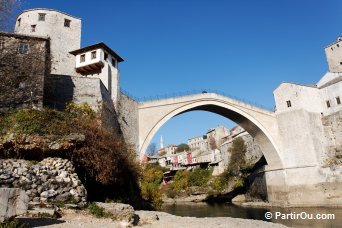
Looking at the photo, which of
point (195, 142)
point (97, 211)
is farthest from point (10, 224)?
point (195, 142)

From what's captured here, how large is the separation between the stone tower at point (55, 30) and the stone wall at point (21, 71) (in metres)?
10.1

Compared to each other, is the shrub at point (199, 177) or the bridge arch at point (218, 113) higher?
the bridge arch at point (218, 113)

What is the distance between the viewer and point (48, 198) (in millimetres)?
8938

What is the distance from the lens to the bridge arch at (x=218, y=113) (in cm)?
2286

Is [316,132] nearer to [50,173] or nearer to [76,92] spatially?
[76,92]

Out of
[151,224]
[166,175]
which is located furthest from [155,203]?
A: [166,175]

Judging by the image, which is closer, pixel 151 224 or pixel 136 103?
pixel 151 224

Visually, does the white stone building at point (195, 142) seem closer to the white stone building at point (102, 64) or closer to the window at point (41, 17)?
the window at point (41, 17)

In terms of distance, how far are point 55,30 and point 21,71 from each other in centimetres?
1322

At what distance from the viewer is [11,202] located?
5.82 meters

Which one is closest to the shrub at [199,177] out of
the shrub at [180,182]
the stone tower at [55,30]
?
the shrub at [180,182]

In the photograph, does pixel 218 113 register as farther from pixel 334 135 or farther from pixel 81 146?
pixel 81 146

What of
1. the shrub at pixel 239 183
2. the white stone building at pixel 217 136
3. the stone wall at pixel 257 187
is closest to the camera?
the stone wall at pixel 257 187

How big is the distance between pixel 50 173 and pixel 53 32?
18.1m
